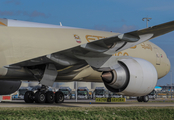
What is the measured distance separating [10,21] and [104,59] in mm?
5226

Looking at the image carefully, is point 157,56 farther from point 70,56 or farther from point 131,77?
point 70,56

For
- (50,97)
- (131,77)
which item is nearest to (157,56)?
(131,77)

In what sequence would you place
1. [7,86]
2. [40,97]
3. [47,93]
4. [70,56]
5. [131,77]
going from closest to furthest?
[131,77] < [70,56] < [40,97] < [47,93] < [7,86]

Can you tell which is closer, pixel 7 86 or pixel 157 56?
pixel 7 86

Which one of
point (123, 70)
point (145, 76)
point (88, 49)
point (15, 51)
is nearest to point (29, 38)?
point (15, 51)

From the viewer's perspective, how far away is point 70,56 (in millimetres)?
13125

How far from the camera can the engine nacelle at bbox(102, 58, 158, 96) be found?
508 inches

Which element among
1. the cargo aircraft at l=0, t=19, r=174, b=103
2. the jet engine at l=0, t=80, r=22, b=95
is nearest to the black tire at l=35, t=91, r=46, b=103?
the cargo aircraft at l=0, t=19, r=174, b=103

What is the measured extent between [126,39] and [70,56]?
3130mm

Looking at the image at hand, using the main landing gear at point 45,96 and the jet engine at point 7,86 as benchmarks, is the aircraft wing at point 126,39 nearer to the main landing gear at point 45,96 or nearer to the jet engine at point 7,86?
the main landing gear at point 45,96

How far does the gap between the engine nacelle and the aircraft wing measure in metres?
1.10

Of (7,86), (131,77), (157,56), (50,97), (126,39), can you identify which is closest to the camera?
(126,39)

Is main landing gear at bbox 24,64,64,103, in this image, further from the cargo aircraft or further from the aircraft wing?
the aircraft wing

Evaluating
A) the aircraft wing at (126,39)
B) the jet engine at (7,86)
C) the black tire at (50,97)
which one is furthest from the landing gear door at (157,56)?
the jet engine at (7,86)
